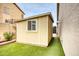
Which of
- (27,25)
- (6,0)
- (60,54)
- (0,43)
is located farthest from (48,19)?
(0,43)

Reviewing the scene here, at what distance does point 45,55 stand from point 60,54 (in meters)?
0.28

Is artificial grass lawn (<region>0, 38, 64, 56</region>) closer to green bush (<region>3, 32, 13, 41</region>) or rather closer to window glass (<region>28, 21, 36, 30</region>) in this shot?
green bush (<region>3, 32, 13, 41</region>)

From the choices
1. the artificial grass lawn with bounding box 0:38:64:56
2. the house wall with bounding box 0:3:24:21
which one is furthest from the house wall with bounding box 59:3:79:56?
the house wall with bounding box 0:3:24:21

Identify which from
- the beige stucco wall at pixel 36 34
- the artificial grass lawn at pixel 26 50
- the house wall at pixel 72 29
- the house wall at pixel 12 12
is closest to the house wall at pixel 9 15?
the house wall at pixel 12 12

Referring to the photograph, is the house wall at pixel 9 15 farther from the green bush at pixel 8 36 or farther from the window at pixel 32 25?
the window at pixel 32 25

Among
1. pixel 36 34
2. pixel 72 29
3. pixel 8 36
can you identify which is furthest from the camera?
pixel 36 34

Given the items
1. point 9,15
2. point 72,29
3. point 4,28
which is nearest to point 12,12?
point 9,15

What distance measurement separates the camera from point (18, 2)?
210 centimetres

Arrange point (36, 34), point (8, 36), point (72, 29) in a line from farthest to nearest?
point (36, 34) < point (8, 36) < point (72, 29)

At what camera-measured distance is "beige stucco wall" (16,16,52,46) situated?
223cm

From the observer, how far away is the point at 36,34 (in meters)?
2.37

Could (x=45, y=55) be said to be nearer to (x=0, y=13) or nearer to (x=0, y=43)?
(x=0, y=43)

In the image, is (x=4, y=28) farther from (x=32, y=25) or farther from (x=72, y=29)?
(x=72, y=29)

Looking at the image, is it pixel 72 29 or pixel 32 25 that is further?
pixel 32 25
